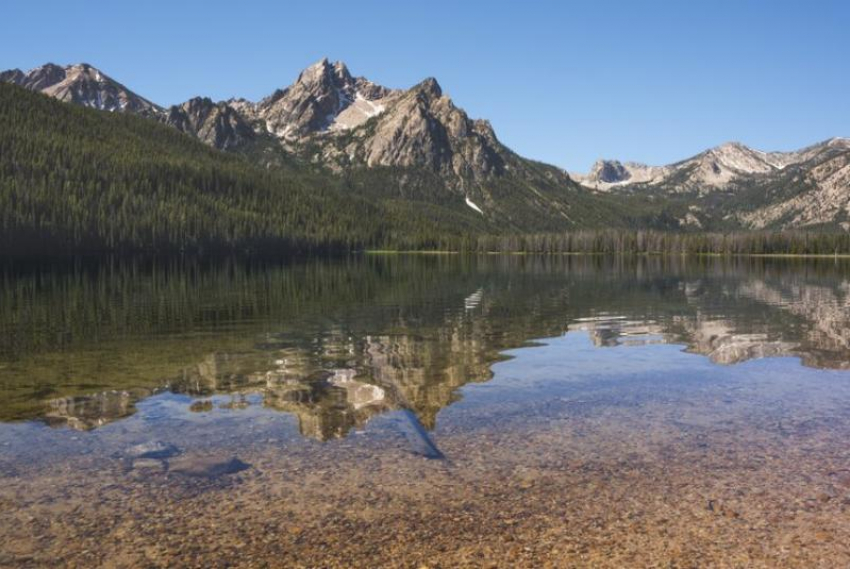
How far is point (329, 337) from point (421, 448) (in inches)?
1017

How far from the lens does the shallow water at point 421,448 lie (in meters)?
14.0

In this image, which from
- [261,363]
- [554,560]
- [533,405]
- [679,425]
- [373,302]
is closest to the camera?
[554,560]

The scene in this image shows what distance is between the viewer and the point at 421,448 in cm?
2017

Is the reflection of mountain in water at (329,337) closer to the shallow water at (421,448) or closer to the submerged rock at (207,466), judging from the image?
the shallow water at (421,448)

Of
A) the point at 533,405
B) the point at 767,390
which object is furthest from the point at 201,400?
the point at 767,390

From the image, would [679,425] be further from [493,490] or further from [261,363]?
[261,363]

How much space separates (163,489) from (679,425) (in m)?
17.5

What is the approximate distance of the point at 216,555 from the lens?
523 inches

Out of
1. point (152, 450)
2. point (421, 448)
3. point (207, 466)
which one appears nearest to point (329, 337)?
point (152, 450)

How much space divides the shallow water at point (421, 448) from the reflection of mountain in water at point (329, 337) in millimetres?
302

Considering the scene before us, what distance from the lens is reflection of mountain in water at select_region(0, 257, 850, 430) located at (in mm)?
27422

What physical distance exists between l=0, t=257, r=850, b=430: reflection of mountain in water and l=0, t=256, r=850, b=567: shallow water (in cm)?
30

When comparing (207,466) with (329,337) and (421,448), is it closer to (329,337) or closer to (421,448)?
(421,448)

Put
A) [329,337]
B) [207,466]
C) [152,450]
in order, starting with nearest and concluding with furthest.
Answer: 1. [207,466]
2. [152,450]
3. [329,337]
